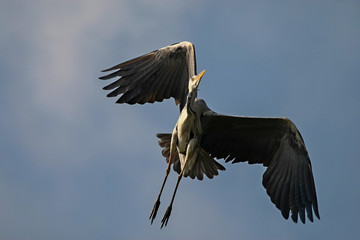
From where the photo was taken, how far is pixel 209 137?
36.9ft

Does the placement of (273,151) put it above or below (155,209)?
above

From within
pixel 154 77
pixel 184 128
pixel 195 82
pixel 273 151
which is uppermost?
pixel 154 77

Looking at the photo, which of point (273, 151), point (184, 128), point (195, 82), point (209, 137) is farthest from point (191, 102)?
point (273, 151)

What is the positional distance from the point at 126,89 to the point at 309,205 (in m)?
3.68

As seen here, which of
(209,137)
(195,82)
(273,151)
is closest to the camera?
(195,82)

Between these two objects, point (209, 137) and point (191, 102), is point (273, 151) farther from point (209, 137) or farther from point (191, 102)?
point (191, 102)

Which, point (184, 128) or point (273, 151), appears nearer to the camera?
point (184, 128)

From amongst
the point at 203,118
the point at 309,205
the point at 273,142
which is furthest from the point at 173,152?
the point at 309,205

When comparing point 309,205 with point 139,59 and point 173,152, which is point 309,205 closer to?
point 173,152

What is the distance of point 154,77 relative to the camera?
11531 mm

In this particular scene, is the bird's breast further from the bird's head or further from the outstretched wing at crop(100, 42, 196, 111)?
the outstretched wing at crop(100, 42, 196, 111)

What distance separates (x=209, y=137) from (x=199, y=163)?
0.49 meters

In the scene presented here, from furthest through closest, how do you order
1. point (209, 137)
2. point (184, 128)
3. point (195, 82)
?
1. point (209, 137)
2. point (184, 128)
3. point (195, 82)

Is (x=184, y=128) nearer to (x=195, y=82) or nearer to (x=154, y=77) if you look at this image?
(x=195, y=82)
